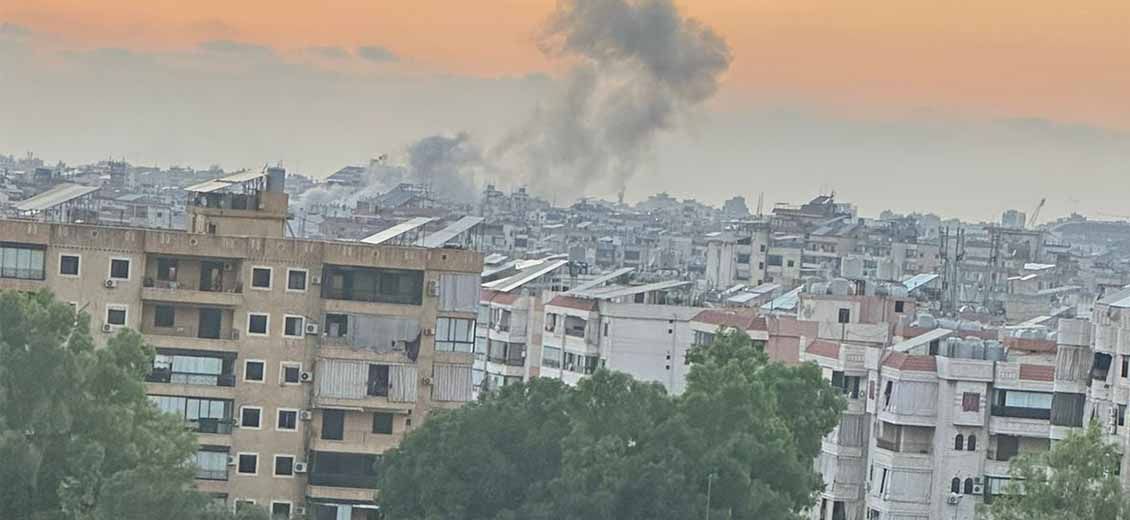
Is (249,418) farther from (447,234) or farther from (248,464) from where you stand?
(447,234)

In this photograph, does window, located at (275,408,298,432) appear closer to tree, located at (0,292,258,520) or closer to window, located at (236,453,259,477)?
window, located at (236,453,259,477)

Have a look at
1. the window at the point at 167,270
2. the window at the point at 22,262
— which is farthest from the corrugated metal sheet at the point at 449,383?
the window at the point at 22,262

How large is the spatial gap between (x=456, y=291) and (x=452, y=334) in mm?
877

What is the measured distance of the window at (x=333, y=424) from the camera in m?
64.5

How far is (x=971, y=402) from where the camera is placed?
2719 inches

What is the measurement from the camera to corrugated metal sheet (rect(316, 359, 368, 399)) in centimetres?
6462

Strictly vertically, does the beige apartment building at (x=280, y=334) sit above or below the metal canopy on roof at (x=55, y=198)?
below

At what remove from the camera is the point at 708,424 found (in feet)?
187

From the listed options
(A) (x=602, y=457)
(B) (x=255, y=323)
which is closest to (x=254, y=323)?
(B) (x=255, y=323)

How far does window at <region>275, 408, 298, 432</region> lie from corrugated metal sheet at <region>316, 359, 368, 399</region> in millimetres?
698

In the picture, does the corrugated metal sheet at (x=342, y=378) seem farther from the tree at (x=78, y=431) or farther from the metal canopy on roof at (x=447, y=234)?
the metal canopy on roof at (x=447, y=234)

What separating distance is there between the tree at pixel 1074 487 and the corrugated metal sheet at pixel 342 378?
1612 cm

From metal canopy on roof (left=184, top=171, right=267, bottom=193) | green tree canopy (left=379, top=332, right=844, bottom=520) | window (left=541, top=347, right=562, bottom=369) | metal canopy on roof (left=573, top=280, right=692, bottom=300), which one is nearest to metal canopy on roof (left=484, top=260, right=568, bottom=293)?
window (left=541, top=347, right=562, bottom=369)

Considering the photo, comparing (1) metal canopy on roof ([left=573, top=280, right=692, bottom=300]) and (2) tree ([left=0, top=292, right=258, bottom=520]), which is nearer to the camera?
(2) tree ([left=0, top=292, right=258, bottom=520])
